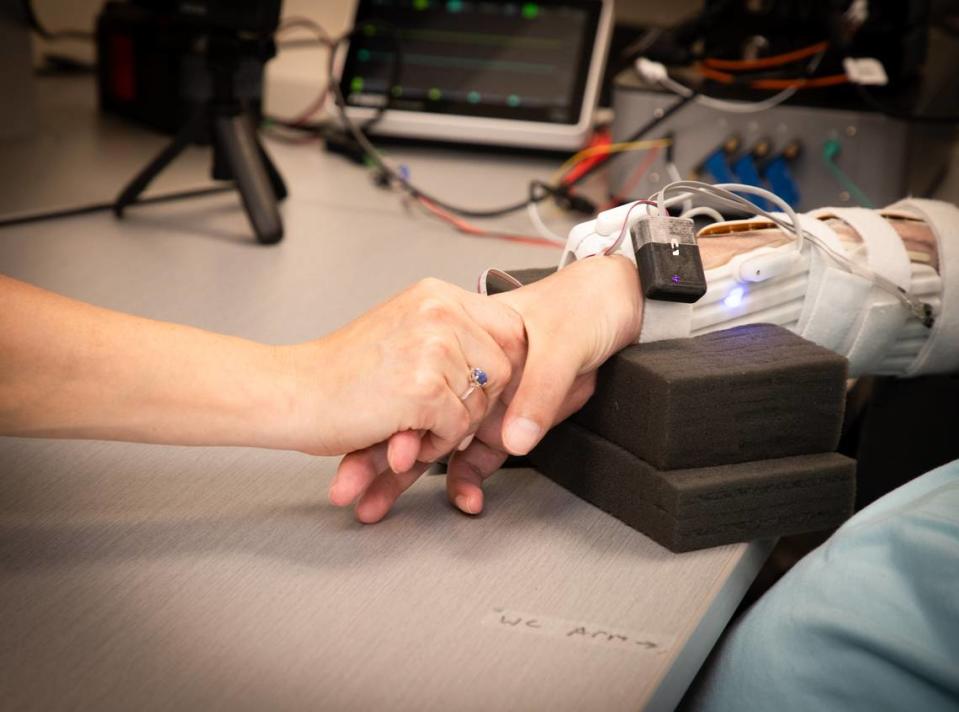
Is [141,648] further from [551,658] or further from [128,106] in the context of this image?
[128,106]

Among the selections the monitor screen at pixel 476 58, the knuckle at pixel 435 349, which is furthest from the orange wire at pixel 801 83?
the knuckle at pixel 435 349

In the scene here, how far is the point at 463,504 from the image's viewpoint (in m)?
0.62

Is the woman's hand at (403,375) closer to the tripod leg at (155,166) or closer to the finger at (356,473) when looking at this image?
the finger at (356,473)

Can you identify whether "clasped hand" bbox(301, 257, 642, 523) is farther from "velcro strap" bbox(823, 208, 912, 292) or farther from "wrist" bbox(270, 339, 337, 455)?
"velcro strap" bbox(823, 208, 912, 292)

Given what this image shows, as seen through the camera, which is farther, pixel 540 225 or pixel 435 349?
pixel 540 225

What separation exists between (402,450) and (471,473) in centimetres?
7

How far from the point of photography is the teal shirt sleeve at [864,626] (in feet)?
1.67

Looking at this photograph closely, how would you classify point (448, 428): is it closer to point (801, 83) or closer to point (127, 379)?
point (127, 379)

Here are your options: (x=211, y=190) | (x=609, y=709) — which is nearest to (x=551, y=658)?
(x=609, y=709)

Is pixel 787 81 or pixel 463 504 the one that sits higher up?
pixel 787 81

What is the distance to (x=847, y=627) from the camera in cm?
52

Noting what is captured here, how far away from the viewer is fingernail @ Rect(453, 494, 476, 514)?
24.5 inches

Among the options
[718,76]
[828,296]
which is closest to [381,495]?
[828,296]

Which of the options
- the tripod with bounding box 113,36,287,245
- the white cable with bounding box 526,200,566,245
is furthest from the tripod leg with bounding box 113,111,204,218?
the white cable with bounding box 526,200,566,245
